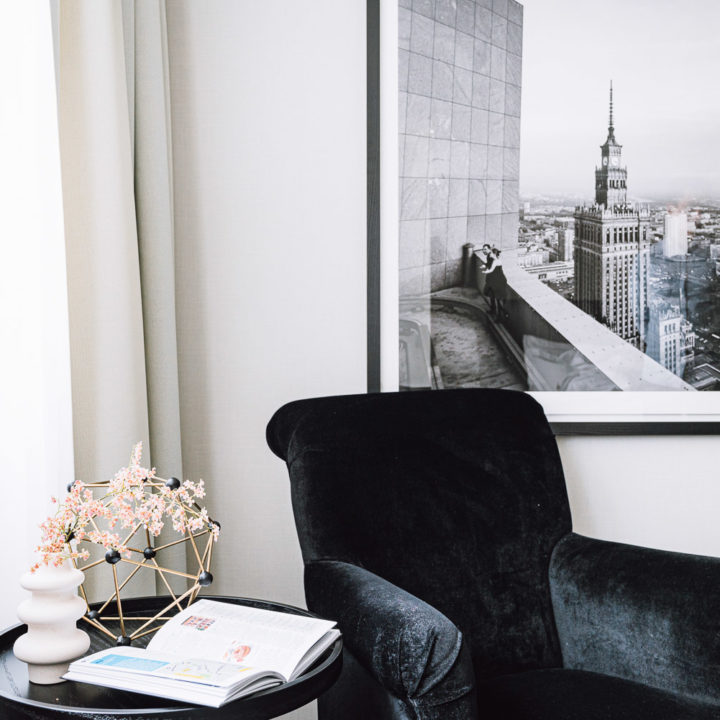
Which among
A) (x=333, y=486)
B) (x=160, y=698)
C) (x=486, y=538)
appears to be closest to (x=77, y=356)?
(x=333, y=486)

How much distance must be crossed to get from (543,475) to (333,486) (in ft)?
1.68

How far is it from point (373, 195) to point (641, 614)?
3.84 ft

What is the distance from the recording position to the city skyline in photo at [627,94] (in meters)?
2.12

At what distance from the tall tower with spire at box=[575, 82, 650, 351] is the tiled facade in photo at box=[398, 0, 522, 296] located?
0.20 metres

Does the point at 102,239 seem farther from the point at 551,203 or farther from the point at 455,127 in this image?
the point at 551,203

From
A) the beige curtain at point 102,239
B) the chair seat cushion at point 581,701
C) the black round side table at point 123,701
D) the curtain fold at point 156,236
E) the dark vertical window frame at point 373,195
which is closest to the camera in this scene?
the black round side table at point 123,701

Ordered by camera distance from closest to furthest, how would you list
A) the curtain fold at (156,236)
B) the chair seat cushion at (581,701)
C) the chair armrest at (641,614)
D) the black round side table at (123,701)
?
the black round side table at (123,701) < the chair seat cushion at (581,701) < the chair armrest at (641,614) < the curtain fold at (156,236)

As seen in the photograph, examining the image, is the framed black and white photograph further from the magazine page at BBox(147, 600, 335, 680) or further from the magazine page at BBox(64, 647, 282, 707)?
the magazine page at BBox(64, 647, 282, 707)

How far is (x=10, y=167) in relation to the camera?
1428mm

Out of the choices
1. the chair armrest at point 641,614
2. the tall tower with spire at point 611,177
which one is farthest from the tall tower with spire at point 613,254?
the chair armrest at point 641,614

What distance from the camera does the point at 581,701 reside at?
54.9 inches

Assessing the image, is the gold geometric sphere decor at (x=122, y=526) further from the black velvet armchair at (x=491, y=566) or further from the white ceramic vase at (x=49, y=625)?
the black velvet armchair at (x=491, y=566)

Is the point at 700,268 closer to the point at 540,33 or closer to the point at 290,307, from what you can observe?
the point at 540,33

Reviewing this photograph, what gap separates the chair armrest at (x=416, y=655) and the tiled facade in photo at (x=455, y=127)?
104 centimetres
